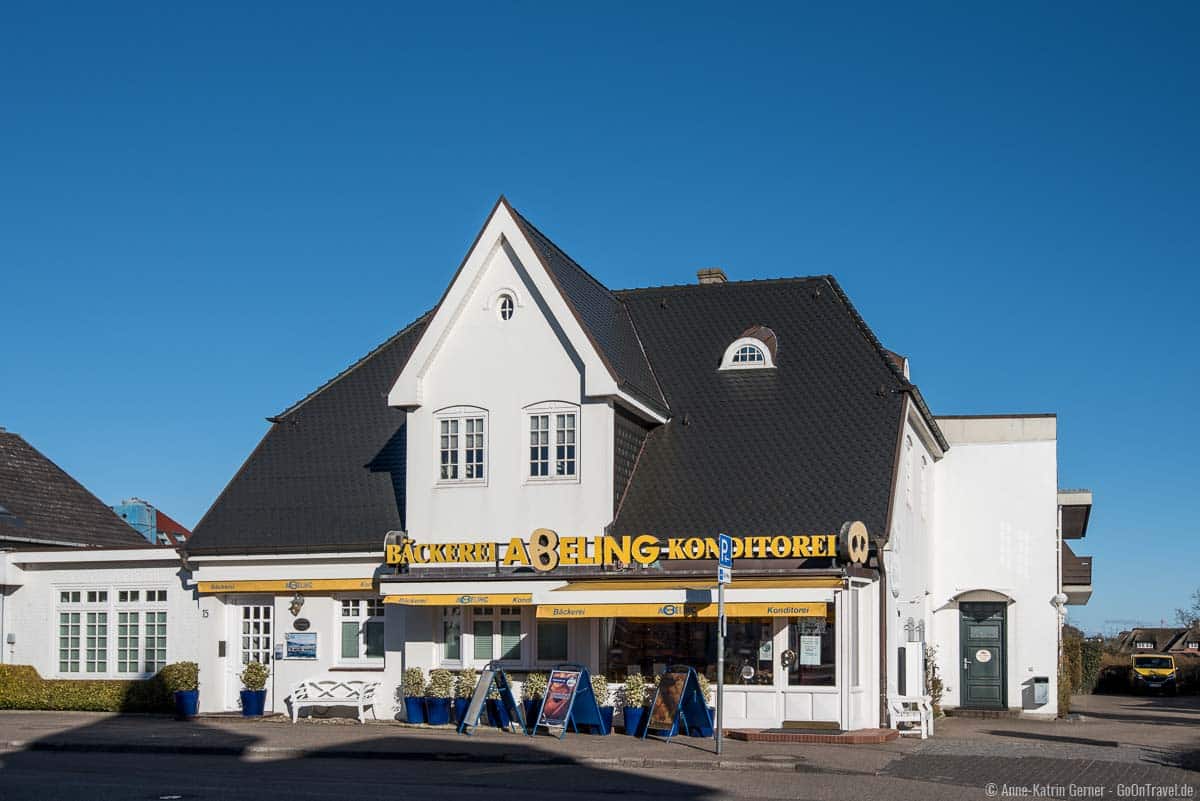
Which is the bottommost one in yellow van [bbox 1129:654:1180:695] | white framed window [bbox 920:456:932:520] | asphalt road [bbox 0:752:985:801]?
yellow van [bbox 1129:654:1180:695]

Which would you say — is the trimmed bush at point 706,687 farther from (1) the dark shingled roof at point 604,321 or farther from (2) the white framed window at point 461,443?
(2) the white framed window at point 461,443

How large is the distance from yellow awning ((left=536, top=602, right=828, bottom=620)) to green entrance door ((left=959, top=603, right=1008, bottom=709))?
11.3m

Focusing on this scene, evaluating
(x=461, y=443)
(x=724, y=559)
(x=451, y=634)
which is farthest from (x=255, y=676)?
(x=724, y=559)

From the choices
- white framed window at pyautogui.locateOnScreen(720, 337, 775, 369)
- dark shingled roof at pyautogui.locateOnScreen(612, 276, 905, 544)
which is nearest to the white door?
dark shingled roof at pyautogui.locateOnScreen(612, 276, 905, 544)

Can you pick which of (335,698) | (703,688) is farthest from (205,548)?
(703,688)

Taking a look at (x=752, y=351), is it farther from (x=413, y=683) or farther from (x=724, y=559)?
(x=413, y=683)

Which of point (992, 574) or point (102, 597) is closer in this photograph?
point (102, 597)

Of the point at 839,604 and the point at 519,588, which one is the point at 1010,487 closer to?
the point at 839,604

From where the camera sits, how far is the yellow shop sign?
24.1 meters

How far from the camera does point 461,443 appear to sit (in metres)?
28.0

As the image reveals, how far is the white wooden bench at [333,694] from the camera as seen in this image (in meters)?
27.5

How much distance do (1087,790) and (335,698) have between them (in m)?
15.0

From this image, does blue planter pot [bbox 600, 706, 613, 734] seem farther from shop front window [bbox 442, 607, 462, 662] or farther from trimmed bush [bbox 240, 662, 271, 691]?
trimmed bush [bbox 240, 662, 271, 691]

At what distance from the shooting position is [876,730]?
2403 centimetres
